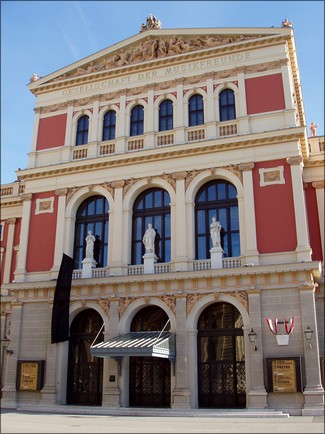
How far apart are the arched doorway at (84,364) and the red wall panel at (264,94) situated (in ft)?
46.6

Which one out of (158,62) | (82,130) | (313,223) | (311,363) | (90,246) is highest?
(158,62)

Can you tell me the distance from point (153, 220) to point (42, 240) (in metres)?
6.67

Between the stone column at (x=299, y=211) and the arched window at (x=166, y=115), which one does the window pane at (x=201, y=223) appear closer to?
the stone column at (x=299, y=211)

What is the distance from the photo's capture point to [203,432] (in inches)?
618

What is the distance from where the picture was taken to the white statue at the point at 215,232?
25.1 m

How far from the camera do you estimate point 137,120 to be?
29828mm

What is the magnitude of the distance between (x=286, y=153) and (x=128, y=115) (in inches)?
386

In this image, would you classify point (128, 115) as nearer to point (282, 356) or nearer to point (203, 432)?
point (282, 356)

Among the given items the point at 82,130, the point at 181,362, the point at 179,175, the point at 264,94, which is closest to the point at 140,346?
the point at 181,362

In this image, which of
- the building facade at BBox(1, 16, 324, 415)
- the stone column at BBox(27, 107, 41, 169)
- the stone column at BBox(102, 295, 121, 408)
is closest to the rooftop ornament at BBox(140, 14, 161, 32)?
the building facade at BBox(1, 16, 324, 415)

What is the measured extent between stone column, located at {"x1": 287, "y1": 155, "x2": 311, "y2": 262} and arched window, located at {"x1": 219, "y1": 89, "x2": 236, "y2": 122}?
15.1 ft

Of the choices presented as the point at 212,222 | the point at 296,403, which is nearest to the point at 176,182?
the point at 212,222

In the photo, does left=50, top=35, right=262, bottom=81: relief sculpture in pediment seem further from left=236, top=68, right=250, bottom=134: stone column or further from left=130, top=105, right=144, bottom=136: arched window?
left=130, top=105, right=144, bottom=136: arched window

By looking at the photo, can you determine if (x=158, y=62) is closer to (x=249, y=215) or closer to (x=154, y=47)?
(x=154, y=47)
